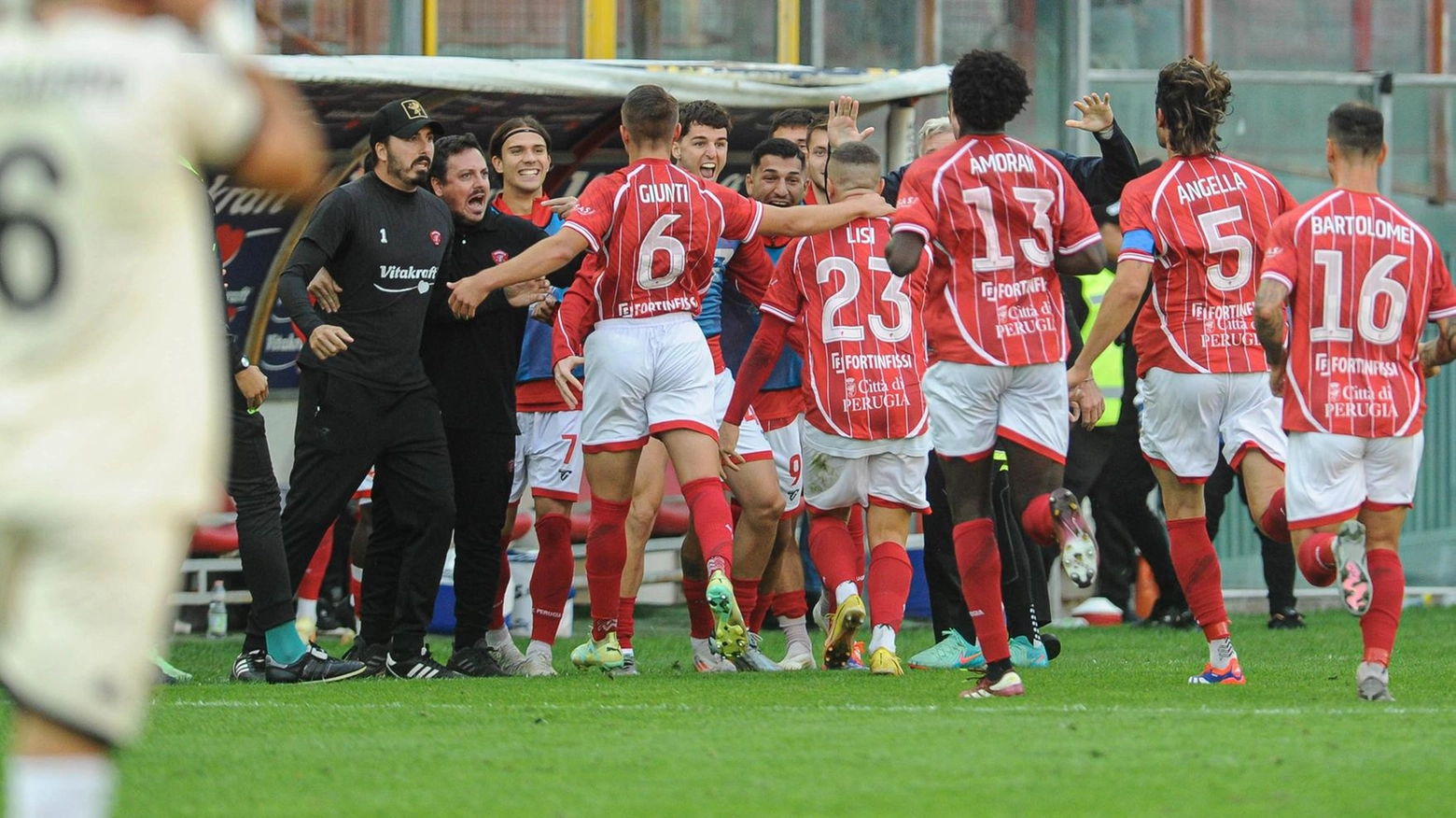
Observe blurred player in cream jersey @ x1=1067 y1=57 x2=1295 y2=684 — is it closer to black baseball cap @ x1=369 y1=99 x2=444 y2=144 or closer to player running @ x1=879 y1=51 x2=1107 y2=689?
player running @ x1=879 y1=51 x2=1107 y2=689

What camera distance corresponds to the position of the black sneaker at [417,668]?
810cm

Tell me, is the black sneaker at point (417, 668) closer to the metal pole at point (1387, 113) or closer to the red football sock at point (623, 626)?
the red football sock at point (623, 626)

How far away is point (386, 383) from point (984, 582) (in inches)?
105

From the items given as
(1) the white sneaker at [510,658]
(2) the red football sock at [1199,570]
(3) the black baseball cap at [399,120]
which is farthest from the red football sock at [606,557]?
(2) the red football sock at [1199,570]

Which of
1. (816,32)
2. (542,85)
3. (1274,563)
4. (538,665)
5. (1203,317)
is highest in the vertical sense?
(816,32)

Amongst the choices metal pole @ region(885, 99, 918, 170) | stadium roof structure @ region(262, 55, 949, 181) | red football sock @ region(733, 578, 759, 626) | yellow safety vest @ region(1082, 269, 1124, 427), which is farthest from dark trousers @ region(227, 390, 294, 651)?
yellow safety vest @ region(1082, 269, 1124, 427)

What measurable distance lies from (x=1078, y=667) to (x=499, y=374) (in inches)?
107

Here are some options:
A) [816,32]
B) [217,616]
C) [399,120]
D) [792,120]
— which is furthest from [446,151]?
[816,32]

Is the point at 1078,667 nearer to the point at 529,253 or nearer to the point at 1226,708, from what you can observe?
the point at 1226,708

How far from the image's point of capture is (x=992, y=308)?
672 centimetres

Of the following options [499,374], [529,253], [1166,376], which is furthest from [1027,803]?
[499,374]

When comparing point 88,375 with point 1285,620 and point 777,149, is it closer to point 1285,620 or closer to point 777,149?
point 777,149

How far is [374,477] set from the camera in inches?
332

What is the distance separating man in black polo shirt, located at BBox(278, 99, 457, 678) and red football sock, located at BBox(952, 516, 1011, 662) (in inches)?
93.0
